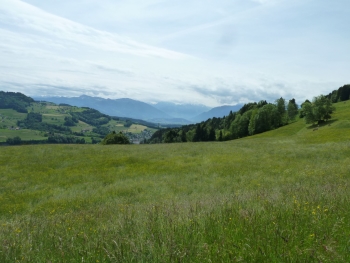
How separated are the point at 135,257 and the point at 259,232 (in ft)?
7.36

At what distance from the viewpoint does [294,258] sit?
3.49 meters

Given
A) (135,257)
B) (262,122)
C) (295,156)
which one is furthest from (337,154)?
(262,122)

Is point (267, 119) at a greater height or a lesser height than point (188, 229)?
greater

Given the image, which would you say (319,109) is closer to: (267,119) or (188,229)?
(267,119)

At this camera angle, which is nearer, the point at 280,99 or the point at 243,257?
the point at 243,257

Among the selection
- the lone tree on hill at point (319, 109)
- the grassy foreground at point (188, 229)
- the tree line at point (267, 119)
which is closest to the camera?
the grassy foreground at point (188, 229)

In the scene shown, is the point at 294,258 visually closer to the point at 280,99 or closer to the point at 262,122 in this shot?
the point at 262,122

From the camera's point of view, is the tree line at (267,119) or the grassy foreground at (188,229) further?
the tree line at (267,119)

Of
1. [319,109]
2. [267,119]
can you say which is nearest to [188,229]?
[319,109]

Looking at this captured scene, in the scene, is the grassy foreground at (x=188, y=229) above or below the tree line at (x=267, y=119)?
below

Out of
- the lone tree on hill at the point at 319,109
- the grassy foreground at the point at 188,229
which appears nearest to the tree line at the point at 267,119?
the lone tree on hill at the point at 319,109

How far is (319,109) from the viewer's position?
7256 cm

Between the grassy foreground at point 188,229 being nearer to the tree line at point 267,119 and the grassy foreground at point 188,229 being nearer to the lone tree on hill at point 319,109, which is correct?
the lone tree on hill at point 319,109

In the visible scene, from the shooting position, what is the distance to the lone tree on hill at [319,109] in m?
72.7
